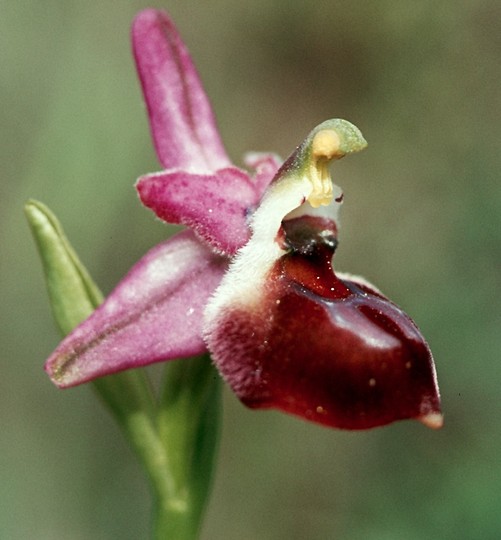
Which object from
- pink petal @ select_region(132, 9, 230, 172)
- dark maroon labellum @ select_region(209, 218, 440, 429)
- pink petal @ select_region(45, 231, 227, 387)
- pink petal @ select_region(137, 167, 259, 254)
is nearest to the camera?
dark maroon labellum @ select_region(209, 218, 440, 429)

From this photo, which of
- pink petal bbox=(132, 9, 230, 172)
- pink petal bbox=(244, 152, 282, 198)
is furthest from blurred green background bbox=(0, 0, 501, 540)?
pink petal bbox=(132, 9, 230, 172)

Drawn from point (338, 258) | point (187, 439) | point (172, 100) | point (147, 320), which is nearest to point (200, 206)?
point (147, 320)

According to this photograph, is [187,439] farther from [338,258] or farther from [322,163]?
[338,258]

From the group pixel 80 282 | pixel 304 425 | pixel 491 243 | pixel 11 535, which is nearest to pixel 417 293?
pixel 491 243

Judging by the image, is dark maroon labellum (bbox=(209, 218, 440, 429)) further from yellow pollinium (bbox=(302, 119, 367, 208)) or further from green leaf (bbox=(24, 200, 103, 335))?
green leaf (bbox=(24, 200, 103, 335))

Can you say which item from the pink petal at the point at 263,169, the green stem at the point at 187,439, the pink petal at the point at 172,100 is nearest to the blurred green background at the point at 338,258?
the green stem at the point at 187,439

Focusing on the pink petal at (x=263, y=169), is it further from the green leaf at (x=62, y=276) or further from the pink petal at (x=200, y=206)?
the green leaf at (x=62, y=276)

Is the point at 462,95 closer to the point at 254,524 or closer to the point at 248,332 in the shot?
the point at 254,524

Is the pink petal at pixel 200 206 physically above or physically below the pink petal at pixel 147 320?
above
